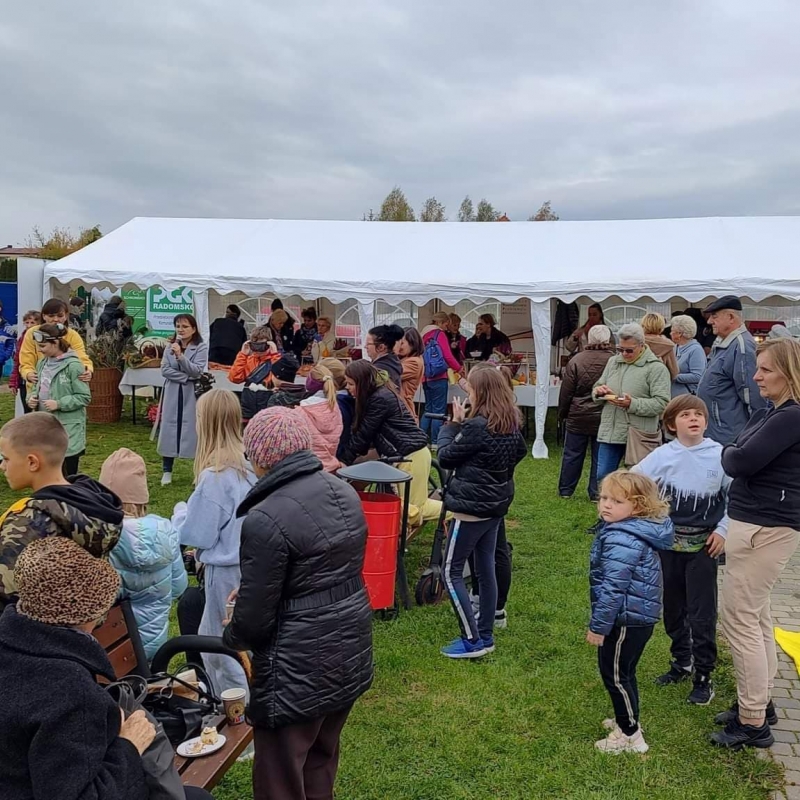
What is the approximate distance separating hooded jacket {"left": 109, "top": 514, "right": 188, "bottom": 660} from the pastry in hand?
1.80 ft

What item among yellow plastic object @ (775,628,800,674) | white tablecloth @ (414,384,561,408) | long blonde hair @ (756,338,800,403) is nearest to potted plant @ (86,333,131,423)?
white tablecloth @ (414,384,561,408)

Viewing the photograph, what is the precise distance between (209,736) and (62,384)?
4.65m

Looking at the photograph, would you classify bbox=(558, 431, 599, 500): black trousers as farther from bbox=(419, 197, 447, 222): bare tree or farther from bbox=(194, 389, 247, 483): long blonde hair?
bbox=(419, 197, 447, 222): bare tree

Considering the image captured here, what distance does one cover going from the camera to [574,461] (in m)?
7.96

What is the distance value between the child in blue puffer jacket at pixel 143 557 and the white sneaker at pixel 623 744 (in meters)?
2.04

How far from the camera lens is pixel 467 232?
503 inches

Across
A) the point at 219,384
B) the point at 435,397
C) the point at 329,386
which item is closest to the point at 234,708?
the point at 329,386

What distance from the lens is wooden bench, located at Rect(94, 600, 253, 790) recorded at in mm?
2461

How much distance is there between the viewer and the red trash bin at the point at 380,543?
4.43 meters

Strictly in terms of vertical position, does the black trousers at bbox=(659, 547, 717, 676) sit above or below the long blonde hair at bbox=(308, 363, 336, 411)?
below

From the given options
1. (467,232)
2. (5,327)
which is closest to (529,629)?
(467,232)

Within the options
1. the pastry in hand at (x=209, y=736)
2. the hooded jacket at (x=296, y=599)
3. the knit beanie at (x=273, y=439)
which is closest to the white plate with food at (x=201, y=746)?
the pastry in hand at (x=209, y=736)

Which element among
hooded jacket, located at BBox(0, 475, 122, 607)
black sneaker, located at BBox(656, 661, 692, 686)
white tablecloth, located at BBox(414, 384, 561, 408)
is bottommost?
black sneaker, located at BBox(656, 661, 692, 686)

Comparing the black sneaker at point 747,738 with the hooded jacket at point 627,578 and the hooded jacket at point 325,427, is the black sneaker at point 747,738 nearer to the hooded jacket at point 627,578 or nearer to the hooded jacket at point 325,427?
the hooded jacket at point 627,578
